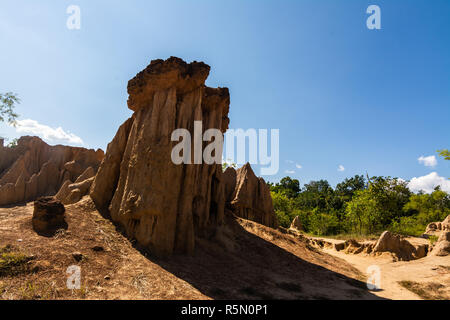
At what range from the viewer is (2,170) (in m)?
21.5

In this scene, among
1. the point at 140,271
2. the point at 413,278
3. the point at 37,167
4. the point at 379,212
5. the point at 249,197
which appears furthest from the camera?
the point at 379,212

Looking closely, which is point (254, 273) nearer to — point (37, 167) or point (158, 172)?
point (158, 172)

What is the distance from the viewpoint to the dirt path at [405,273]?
7676 millimetres

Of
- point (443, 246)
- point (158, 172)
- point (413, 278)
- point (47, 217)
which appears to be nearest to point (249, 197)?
point (413, 278)

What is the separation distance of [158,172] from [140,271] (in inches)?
123

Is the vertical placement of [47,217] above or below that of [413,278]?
above

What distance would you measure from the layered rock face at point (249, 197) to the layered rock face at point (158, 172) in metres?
Answer: 5.85

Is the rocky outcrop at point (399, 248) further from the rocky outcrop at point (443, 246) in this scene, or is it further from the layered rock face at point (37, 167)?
the layered rock face at point (37, 167)

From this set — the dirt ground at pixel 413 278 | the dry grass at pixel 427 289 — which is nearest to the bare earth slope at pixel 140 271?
the dirt ground at pixel 413 278

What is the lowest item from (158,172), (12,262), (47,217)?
(12,262)

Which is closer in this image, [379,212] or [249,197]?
[249,197]

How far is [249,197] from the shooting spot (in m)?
17.1
